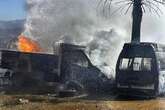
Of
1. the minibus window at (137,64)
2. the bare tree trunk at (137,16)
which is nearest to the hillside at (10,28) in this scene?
the bare tree trunk at (137,16)

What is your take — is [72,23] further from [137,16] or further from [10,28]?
[10,28]

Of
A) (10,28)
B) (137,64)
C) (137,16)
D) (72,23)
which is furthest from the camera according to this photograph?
(10,28)

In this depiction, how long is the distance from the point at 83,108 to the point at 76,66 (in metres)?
5.86

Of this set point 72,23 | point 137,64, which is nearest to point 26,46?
point 72,23

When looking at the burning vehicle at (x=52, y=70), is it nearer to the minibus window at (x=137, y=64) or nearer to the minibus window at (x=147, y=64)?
the minibus window at (x=137, y=64)

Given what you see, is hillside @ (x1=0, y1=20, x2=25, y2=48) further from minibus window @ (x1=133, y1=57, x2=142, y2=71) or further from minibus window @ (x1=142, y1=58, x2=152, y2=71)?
minibus window @ (x1=142, y1=58, x2=152, y2=71)

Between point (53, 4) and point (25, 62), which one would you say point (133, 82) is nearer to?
point (25, 62)

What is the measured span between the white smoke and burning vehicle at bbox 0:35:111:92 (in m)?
13.0

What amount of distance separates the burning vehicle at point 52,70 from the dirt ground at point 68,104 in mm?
2873

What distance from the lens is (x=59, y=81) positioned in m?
21.2

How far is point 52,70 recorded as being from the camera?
2153 centimetres

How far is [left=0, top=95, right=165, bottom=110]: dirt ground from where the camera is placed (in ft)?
49.7

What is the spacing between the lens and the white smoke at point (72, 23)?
35406 millimetres

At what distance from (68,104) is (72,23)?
21.0m
